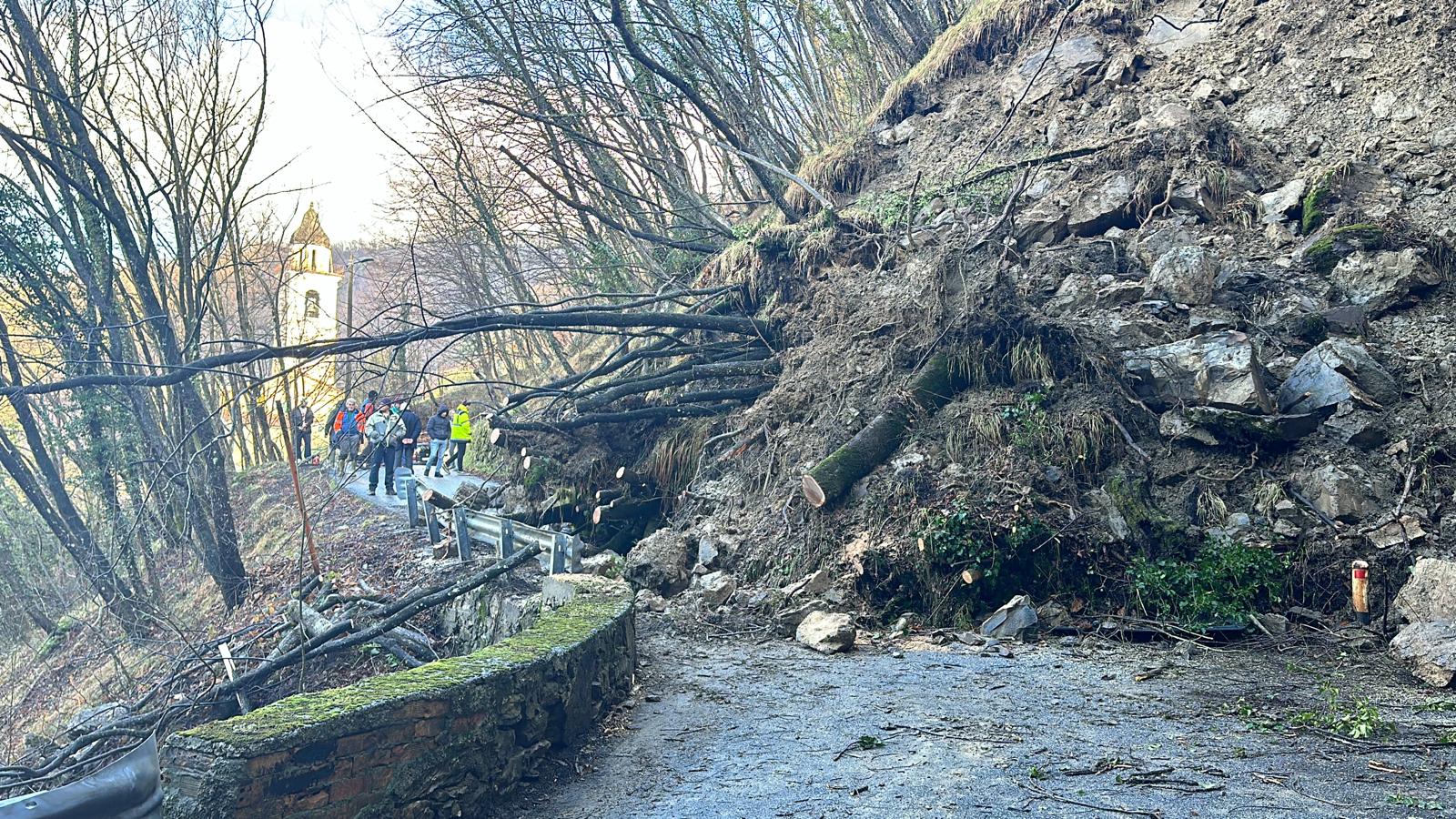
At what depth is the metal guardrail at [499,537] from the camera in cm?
980

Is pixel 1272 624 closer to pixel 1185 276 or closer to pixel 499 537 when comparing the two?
pixel 1185 276

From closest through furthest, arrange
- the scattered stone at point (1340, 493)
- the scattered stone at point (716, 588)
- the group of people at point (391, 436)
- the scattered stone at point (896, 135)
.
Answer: the scattered stone at point (1340, 493)
the scattered stone at point (716, 588)
the scattered stone at point (896, 135)
the group of people at point (391, 436)

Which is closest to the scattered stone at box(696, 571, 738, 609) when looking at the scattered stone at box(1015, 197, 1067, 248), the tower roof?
the scattered stone at box(1015, 197, 1067, 248)

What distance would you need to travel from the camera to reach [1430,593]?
6.62 meters

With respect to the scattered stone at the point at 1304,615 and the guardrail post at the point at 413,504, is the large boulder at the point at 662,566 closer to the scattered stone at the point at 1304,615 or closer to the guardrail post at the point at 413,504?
the guardrail post at the point at 413,504

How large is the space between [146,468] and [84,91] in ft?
19.4

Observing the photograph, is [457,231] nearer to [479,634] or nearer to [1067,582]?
[479,634]

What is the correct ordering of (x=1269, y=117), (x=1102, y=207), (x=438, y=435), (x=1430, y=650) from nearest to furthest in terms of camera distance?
(x=1430, y=650) < (x=1102, y=207) < (x=1269, y=117) < (x=438, y=435)

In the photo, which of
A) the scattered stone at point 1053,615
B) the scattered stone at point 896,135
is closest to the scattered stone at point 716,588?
the scattered stone at point 1053,615

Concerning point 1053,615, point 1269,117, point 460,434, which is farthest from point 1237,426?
point 460,434

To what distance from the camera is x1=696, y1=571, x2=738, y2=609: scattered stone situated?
9.31 metres

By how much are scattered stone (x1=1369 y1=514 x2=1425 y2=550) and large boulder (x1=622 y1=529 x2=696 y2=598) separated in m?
5.90

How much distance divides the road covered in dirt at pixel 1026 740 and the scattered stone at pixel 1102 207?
5.78 meters

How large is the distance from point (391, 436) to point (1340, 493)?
1457cm
